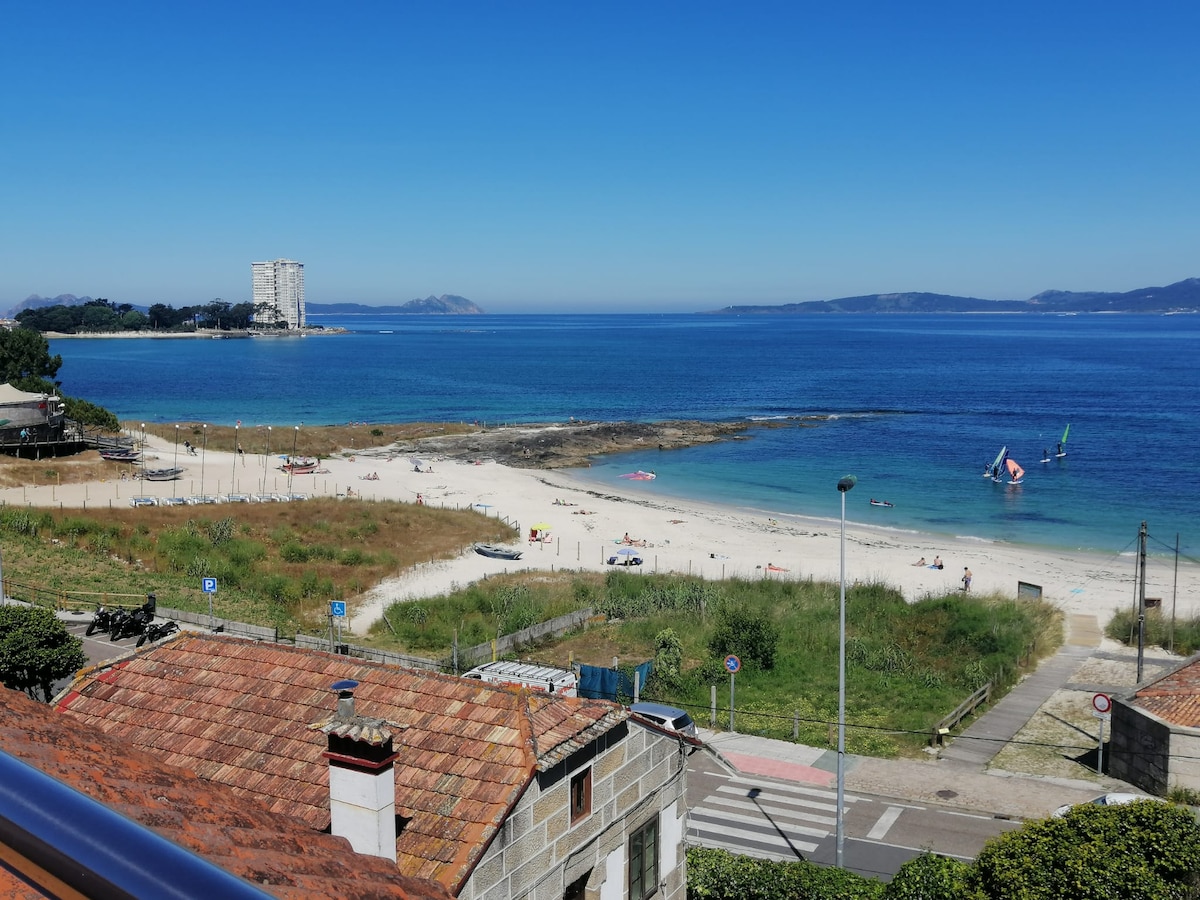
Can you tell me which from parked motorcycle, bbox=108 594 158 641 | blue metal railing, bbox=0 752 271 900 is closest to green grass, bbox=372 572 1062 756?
parked motorcycle, bbox=108 594 158 641

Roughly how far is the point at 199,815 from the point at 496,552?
4459 centimetres

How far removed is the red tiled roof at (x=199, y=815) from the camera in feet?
9.26

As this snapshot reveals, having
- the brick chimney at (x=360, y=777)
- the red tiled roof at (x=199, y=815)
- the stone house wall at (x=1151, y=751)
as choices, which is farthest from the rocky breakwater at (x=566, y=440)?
the red tiled roof at (x=199, y=815)

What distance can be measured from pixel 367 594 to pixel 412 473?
3726 cm

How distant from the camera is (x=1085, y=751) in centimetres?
2475

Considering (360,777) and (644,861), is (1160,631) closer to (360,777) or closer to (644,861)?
(644,861)

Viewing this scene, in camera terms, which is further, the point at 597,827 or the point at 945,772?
the point at 945,772

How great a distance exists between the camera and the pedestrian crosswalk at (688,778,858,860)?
19672 millimetres

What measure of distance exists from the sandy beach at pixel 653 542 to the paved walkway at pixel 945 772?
49.0ft

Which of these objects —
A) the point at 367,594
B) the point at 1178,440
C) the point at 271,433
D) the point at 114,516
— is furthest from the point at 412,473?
the point at 1178,440

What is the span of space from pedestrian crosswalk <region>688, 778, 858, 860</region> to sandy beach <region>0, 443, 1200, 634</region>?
1668 cm

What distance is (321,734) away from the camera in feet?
38.5

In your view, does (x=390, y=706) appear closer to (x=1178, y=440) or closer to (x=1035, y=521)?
(x=1035, y=521)

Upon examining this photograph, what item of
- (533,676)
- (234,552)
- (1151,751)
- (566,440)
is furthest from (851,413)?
(533,676)
